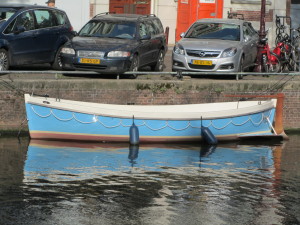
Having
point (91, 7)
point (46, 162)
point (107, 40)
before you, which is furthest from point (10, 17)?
point (91, 7)

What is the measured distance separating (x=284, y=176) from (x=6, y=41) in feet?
27.6

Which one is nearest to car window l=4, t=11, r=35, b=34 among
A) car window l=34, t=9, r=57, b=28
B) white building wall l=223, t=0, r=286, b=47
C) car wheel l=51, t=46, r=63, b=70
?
car window l=34, t=9, r=57, b=28

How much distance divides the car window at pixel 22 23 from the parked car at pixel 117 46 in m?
1.31

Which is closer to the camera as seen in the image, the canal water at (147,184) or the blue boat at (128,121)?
the canal water at (147,184)

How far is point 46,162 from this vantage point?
18641mm

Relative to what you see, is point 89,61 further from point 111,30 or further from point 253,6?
point 253,6

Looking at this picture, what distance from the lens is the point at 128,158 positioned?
Answer: 765 inches

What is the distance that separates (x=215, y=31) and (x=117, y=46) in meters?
3.58

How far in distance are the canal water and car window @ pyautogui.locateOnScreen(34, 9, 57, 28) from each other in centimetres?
441

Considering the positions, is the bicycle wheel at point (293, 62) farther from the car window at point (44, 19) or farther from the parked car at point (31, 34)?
the car window at point (44, 19)

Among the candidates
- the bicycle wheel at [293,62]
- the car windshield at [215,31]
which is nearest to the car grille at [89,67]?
the car windshield at [215,31]

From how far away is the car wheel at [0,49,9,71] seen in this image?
2270 cm

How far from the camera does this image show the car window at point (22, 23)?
2318cm

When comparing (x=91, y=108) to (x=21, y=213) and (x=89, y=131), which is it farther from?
(x=21, y=213)
